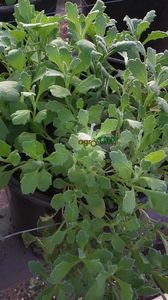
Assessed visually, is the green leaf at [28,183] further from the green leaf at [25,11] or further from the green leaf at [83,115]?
the green leaf at [25,11]

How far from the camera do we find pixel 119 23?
178 cm

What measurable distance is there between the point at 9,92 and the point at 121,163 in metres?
0.23

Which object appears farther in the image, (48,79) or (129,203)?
(48,79)

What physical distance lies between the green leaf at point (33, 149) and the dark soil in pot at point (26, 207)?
0.41ft

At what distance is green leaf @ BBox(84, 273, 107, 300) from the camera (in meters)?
0.68

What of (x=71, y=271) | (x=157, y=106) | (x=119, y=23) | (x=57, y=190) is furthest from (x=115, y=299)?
(x=119, y=23)

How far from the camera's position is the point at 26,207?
95cm

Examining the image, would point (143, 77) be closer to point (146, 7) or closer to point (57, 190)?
point (57, 190)

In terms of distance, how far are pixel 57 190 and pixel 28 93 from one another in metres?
0.21

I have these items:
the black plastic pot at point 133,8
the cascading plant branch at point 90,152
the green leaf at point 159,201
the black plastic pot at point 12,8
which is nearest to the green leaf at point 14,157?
the cascading plant branch at point 90,152

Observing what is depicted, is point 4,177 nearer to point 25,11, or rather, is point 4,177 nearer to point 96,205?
point 96,205

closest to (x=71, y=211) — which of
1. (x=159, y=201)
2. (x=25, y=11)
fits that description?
(x=159, y=201)

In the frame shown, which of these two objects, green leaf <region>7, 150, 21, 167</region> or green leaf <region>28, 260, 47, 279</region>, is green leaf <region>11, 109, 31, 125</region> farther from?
green leaf <region>28, 260, 47, 279</region>

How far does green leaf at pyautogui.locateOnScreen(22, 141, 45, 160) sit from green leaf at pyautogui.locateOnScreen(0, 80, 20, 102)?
9 cm
